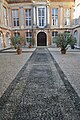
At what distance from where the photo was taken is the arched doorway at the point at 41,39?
23734mm

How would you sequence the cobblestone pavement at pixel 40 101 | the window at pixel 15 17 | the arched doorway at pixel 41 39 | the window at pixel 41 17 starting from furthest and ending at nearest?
the arched doorway at pixel 41 39
the window at pixel 15 17
the window at pixel 41 17
the cobblestone pavement at pixel 40 101

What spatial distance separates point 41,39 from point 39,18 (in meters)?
3.50

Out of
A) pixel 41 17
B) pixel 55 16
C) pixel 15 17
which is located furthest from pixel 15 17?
pixel 55 16

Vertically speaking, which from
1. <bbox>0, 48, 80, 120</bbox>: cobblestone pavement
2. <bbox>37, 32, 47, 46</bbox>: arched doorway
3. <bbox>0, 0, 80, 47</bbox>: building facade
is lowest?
<bbox>0, 48, 80, 120</bbox>: cobblestone pavement

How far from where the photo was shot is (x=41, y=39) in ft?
78.8

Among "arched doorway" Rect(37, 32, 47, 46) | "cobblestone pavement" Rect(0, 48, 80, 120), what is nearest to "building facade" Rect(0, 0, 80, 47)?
"arched doorway" Rect(37, 32, 47, 46)

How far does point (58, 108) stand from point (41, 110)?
1.23 feet

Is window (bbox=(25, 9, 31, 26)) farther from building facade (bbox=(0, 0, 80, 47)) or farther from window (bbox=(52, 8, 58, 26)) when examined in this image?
window (bbox=(52, 8, 58, 26))

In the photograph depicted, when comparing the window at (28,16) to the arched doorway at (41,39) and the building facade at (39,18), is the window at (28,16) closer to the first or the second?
the building facade at (39,18)

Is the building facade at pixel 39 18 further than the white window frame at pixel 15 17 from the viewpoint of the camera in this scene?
No

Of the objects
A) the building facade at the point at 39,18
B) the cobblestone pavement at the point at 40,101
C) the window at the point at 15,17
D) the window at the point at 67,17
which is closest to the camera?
the cobblestone pavement at the point at 40,101

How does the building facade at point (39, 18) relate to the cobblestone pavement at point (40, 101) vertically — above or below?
above

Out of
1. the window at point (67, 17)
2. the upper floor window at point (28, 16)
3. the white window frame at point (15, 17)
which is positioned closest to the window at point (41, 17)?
the upper floor window at point (28, 16)

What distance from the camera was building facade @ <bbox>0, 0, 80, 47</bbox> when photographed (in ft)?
73.8
